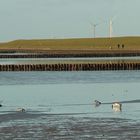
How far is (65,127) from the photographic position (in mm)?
26344

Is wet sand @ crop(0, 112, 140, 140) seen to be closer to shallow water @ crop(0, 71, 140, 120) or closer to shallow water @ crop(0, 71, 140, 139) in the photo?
shallow water @ crop(0, 71, 140, 139)

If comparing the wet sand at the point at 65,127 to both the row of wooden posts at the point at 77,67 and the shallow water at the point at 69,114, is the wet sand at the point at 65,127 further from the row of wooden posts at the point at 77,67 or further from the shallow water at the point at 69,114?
the row of wooden posts at the point at 77,67

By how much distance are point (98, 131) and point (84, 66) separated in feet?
179

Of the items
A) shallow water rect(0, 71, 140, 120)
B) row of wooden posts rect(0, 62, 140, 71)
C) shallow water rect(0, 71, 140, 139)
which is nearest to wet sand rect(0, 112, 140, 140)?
shallow water rect(0, 71, 140, 139)

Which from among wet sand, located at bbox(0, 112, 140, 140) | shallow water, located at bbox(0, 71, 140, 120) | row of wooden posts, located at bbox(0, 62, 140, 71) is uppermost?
wet sand, located at bbox(0, 112, 140, 140)

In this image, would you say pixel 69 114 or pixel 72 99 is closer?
pixel 69 114

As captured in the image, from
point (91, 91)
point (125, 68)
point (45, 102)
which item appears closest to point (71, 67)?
point (125, 68)

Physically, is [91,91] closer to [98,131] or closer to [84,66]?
[98,131]

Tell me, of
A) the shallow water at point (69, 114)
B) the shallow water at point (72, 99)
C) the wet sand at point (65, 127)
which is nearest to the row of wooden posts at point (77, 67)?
the shallow water at point (72, 99)

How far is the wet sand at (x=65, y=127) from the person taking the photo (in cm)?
2416

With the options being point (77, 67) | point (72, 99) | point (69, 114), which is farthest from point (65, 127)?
point (77, 67)

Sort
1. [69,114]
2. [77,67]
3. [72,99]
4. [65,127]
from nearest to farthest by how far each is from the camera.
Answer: [65,127] → [69,114] → [72,99] → [77,67]

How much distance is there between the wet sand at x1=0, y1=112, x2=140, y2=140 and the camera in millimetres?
24156

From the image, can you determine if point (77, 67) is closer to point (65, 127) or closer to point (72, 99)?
point (72, 99)
